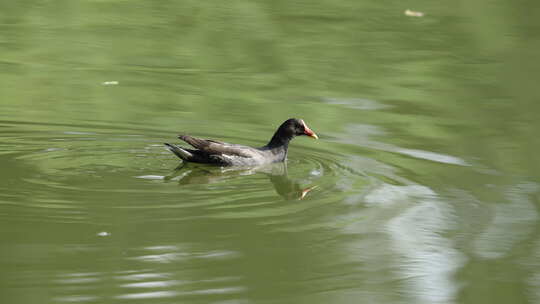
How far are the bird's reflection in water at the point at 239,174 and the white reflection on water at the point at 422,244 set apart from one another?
2.35 ft

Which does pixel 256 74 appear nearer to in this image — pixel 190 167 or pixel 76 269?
pixel 190 167

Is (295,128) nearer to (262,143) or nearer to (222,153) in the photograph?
(262,143)

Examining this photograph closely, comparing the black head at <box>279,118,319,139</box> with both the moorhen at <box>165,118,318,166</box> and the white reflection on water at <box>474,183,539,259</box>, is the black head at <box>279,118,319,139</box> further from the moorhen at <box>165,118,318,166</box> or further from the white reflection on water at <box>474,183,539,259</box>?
the white reflection on water at <box>474,183,539,259</box>

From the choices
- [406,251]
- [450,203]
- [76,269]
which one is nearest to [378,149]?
[450,203]

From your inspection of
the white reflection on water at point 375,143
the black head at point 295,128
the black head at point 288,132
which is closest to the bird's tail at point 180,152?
the black head at point 288,132

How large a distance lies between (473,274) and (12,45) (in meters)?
10.9

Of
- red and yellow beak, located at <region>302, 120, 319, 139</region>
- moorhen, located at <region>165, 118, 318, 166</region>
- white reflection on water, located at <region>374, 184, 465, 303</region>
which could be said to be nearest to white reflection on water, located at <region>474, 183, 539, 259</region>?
white reflection on water, located at <region>374, 184, 465, 303</region>

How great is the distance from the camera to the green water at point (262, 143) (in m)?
7.80

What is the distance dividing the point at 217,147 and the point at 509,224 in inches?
129

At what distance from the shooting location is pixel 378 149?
11977mm

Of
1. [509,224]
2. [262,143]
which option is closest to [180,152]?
[262,143]

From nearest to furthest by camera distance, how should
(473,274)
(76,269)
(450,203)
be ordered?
(76,269) < (473,274) < (450,203)

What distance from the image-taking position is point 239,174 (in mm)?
11023

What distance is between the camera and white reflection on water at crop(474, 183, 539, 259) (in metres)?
8.81
